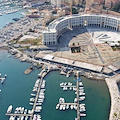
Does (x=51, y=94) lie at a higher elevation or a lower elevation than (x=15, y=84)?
lower

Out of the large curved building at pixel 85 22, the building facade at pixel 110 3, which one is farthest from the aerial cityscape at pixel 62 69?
the building facade at pixel 110 3

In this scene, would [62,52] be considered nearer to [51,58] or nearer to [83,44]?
[51,58]

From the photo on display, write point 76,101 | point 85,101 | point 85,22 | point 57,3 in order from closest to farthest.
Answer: point 76,101
point 85,101
point 85,22
point 57,3

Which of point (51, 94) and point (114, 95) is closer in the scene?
point (114, 95)

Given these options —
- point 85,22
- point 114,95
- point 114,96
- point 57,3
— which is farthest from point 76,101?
point 57,3

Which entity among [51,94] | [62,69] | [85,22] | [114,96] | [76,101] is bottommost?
[51,94]

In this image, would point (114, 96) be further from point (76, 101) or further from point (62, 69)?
point (62, 69)

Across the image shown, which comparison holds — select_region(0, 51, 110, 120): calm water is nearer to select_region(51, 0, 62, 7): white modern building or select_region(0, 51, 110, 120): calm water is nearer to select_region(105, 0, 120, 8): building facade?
select_region(105, 0, 120, 8): building facade
